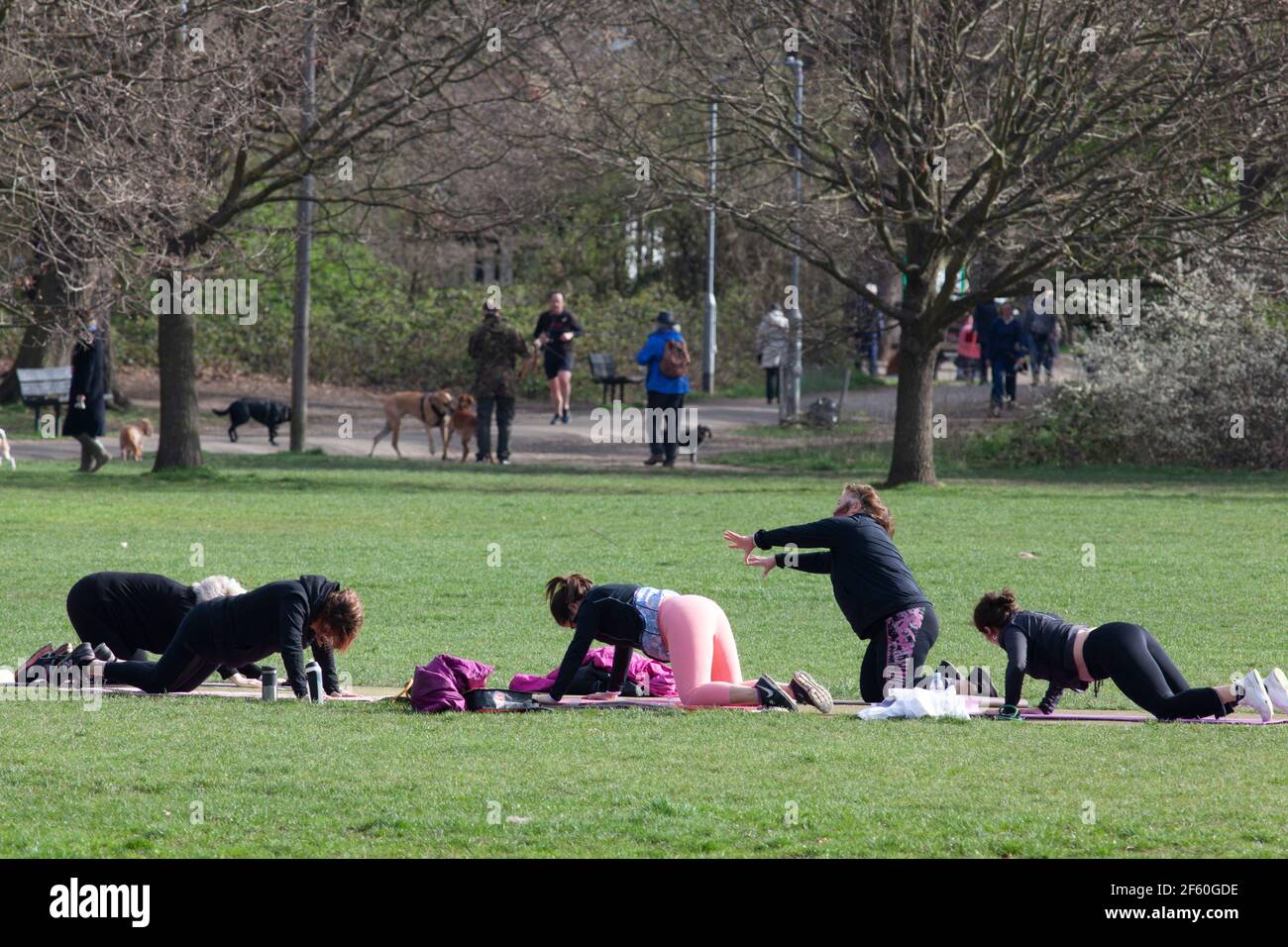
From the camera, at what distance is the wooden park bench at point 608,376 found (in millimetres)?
34000

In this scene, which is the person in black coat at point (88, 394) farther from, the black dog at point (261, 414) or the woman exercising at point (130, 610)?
the woman exercising at point (130, 610)

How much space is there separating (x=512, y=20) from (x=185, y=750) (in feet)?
50.0

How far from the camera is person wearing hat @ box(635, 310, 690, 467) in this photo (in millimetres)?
25427

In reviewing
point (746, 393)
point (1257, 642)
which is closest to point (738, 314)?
point (746, 393)

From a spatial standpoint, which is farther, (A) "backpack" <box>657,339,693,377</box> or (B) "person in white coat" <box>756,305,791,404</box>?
(B) "person in white coat" <box>756,305,791,404</box>

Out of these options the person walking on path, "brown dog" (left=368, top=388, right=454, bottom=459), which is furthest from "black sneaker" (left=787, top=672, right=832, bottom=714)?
the person walking on path

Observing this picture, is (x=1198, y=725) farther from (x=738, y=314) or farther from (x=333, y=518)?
(x=738, y=314)

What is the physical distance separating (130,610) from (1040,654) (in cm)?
520

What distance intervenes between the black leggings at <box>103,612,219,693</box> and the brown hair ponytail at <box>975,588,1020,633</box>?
415 cm

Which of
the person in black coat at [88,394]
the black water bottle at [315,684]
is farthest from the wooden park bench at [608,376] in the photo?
the black water bottle at [315,684]

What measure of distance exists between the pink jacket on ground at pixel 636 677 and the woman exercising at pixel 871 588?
0.83m

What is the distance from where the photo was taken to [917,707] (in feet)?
31.1

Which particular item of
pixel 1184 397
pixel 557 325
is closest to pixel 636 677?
pixel 1184 397

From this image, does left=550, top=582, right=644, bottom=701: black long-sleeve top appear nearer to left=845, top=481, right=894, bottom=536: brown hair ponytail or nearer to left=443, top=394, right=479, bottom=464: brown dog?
left=845, top=481, right=894, bottom=536: brown hair ponytail
